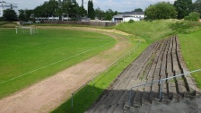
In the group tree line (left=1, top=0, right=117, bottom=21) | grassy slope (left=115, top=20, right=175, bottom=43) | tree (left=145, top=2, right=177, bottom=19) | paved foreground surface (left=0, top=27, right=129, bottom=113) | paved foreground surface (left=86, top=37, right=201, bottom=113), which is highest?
tree line (left=1, top=0, right=117, bottom=21)

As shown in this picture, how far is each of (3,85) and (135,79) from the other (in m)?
10.5

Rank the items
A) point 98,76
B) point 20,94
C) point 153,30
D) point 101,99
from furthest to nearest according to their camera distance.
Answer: point 153,30
point 98,76
point 20,94
point 101,99

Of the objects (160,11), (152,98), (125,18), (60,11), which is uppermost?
(60,11)

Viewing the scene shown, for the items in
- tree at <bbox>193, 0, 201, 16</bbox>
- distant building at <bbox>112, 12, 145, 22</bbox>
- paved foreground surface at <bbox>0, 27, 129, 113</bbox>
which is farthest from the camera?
tree at <bbox>193, 0, 201, 16</bbox>

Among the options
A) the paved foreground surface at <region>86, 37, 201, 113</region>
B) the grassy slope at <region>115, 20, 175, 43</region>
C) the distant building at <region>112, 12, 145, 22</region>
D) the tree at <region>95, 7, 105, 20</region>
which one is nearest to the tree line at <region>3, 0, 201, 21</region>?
the distant building at <region>112, 12, 145, 22</region>

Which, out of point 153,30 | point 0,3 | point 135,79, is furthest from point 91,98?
point 0,3

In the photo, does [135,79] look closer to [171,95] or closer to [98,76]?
[98,76]

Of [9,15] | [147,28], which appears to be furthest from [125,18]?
[9,15]


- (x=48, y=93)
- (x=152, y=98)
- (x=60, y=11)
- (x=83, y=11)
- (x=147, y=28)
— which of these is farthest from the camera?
(x=83, y=11)

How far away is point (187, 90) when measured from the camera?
12625 mm

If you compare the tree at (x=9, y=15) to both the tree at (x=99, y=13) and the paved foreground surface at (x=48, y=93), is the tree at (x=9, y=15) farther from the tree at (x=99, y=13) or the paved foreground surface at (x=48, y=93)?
the paved foreground surface at (x=48, y=93)

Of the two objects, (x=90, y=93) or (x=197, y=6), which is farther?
(x=197, y=6)

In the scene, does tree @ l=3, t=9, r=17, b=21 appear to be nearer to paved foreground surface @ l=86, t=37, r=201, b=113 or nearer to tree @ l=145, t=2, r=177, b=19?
tree @ l=145, t=2, r=177, b=19

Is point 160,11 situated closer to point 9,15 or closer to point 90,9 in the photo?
point 90,9
